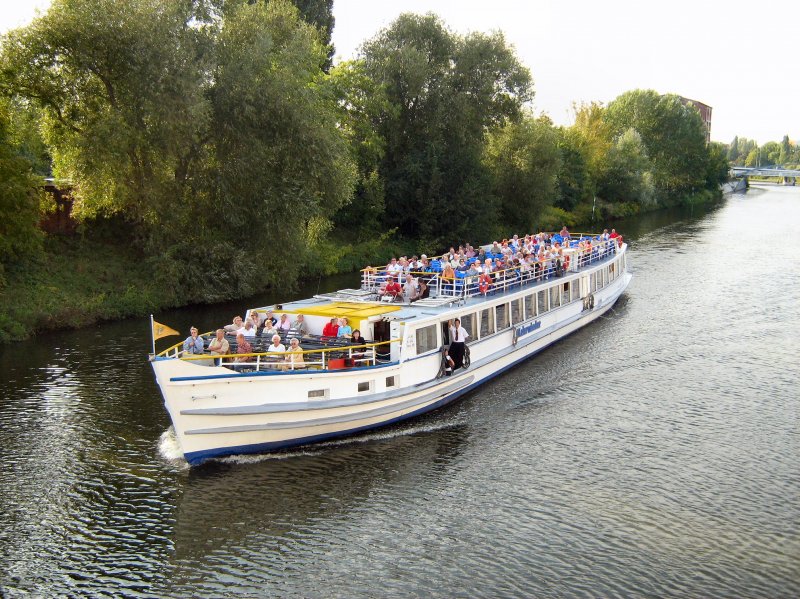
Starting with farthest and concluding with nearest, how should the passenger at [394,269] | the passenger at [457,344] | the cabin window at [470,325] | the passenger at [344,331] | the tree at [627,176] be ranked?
1. the tree at [627,176]
2. the passenger at [394,269]
3. the cabin window at [470,325]
4. the passenger at [457,344]
5. the passenger at [344,331]

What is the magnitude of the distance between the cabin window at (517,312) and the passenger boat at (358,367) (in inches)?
1.5

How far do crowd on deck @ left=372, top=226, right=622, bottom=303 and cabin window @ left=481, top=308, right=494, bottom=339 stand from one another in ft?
2.88

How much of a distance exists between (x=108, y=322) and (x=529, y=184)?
3967 centimetres

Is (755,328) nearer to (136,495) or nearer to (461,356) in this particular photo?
(461,356)

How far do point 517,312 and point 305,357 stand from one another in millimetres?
10436

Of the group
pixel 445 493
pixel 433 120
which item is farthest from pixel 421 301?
pixel 433 120

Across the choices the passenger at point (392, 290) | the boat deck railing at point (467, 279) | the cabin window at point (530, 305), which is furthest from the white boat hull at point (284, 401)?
the cabin window at point (530, 305)

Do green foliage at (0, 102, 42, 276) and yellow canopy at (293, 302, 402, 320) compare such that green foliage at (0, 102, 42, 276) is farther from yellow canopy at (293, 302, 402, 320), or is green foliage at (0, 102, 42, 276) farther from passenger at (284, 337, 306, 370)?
passenger at (284, 337, 306, 370)

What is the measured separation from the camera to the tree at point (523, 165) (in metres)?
62.6

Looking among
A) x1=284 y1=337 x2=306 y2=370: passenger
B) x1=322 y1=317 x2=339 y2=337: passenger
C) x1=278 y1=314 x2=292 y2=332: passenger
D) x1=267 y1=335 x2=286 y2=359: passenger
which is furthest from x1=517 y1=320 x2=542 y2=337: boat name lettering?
x1=267 y1=335 x2=286 y2=359: passenger

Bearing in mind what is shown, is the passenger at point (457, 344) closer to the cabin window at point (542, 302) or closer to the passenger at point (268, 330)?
the passenger at point (268, 330)

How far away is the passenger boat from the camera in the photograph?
17.5 meters

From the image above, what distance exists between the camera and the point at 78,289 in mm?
34250

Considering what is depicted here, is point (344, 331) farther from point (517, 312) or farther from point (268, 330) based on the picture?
point (517, 312)
